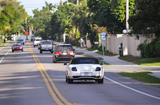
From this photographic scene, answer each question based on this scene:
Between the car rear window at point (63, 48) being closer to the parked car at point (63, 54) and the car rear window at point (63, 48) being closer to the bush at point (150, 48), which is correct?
the parked car at point (63, 54)

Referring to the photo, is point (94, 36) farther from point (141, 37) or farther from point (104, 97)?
point (104, 97)

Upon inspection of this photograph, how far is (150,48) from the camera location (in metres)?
45.3

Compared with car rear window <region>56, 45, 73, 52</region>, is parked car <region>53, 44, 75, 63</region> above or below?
below

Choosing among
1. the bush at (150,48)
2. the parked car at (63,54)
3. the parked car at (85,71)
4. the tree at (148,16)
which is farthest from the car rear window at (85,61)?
the parked car at (63,54)

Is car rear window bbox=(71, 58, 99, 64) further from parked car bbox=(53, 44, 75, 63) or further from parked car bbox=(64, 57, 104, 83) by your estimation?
parked car bbox=(53, 44, 75, 63)

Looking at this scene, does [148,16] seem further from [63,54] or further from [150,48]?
[63,54]

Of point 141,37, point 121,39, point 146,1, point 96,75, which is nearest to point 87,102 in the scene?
point 96,75

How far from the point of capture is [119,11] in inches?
2347

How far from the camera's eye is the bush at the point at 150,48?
142ft

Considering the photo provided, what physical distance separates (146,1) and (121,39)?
20.7 meters

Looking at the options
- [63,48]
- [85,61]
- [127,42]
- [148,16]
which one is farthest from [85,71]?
[127,42]

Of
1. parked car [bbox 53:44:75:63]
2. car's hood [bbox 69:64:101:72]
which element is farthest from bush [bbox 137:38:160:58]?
car's hood [bbox 69:64:101:72]

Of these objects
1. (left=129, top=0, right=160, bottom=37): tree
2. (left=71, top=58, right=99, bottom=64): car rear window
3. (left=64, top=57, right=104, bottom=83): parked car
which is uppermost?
(left=129, top=0, right=160, bottom=37): tree

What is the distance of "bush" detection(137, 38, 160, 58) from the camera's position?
43384mm
